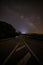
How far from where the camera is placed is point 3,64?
5.97 m

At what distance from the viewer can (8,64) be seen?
6.07 metres

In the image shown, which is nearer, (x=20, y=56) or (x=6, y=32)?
(x=20, y=56)

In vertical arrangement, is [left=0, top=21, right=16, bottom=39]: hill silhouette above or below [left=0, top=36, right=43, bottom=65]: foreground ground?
above

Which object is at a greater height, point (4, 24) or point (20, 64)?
point (4, 24)

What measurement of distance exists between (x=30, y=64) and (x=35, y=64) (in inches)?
8.4

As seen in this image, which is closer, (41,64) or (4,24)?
(41,64)

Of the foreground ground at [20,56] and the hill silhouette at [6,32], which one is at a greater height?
the hill silhouette at [6,32]

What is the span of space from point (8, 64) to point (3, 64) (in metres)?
0.22

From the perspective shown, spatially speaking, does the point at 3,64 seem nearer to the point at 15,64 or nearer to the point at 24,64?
the point at 15,64

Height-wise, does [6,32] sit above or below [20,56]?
above

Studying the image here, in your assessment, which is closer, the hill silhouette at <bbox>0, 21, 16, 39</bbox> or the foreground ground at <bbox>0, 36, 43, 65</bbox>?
the foreground ground at <bbox>0, 36, 43, 65</bbox>

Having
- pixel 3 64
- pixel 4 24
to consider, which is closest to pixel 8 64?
pixel 3 64

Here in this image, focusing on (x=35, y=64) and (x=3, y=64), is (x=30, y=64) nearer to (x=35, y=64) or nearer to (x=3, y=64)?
(x=35, y=64)

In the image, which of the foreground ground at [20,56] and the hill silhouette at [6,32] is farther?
the hill silhouette at [6,32]
